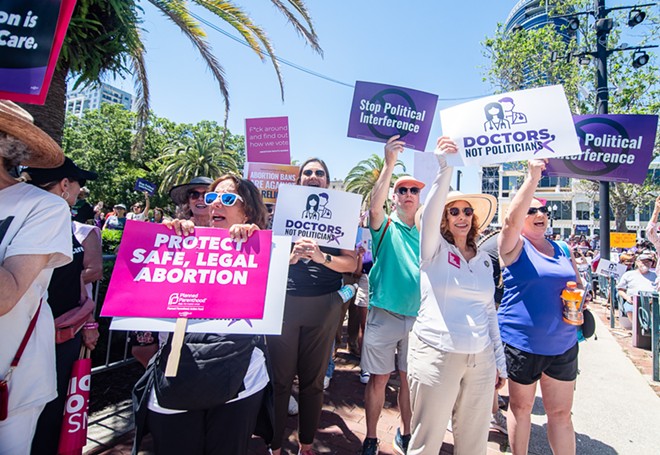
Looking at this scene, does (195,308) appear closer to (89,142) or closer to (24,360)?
(24,360)

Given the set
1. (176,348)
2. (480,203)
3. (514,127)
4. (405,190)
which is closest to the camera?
(176,348)

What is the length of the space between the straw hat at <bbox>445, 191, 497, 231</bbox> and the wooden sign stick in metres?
1.90

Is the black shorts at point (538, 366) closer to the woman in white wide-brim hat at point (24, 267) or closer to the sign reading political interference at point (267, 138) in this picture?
the woman in white wide-brim hat at point (24, 267)

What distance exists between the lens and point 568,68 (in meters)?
15.3

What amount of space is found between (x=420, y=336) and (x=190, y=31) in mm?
6887

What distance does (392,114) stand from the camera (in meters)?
3.76

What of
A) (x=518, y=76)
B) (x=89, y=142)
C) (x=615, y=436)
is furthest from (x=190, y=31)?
(x=89, y=142)

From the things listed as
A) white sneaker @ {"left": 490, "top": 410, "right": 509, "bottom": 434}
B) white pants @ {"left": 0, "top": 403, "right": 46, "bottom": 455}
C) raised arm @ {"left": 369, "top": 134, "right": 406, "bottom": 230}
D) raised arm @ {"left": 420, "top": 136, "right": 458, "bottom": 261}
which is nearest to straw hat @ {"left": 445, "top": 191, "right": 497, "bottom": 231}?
raised arm @ {"left": 420, "top": 136, "right": 458, "bottom": 261}

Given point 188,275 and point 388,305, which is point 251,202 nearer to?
point 188,275

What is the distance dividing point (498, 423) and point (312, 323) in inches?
91.1

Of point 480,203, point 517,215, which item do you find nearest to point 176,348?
point 480,203

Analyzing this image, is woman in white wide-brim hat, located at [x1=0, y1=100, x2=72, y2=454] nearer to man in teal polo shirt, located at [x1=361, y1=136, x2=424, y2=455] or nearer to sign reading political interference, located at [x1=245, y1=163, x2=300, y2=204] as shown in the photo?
man in teal polo shirt, located at [x1=361, y1=136, x2=424, y2=455]

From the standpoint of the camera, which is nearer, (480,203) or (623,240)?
(480,203)

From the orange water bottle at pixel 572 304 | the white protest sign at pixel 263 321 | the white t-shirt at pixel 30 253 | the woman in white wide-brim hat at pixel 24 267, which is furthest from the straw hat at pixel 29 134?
the orange water bottle at pixel 572 304
